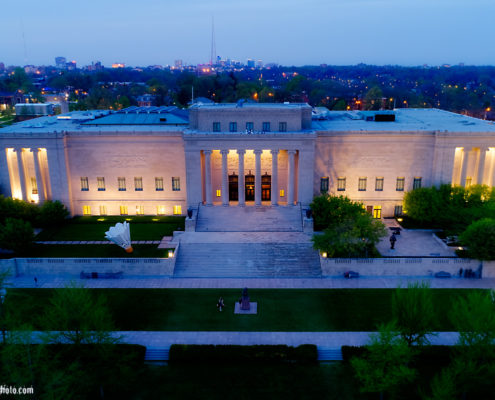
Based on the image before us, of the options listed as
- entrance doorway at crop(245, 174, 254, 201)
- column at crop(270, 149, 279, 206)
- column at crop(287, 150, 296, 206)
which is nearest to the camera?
column at crop(287, 150, 296, 206)

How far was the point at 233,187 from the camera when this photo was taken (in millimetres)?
66812

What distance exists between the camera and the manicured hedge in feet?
117

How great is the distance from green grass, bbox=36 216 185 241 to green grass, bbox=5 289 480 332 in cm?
1193

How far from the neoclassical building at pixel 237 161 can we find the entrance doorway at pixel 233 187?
0.48 ft

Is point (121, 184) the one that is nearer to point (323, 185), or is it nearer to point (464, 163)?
point (323, 185)

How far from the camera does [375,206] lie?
216 ft

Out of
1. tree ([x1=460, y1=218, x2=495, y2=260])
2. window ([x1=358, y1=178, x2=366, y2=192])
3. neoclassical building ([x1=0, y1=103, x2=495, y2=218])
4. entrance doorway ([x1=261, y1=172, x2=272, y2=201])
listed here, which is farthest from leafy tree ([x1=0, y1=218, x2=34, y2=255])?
tree ([x1=460, y1=218, x2=495, y2=260])

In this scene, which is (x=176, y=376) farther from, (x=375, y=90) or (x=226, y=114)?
(x=375, y=90)

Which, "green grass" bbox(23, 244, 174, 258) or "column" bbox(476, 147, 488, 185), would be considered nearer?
"green grass" bbox(23, 244, 174, 258)

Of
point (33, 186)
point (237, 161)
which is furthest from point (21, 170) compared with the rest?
point (237, 161)

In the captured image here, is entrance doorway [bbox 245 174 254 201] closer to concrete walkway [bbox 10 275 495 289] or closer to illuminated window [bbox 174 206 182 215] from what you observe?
illuminated window [bbox 174 206 182 215]

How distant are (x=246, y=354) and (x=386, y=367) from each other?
1100 centimetres

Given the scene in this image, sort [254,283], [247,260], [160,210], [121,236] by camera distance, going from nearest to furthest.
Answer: [254,283]
[121,236]
[247,260]
[160,210]

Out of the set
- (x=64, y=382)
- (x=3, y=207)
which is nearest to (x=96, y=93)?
(x=3, y=207)
